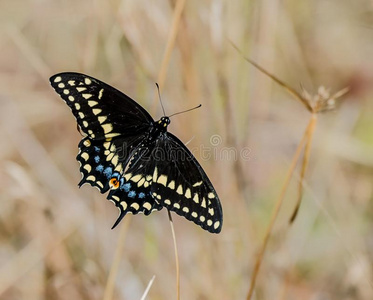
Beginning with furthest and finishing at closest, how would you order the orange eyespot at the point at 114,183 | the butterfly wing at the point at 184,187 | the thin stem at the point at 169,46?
the orange eyespot at the point at 114,183 < the butterfly wing at the point at 184,187 < the thin stem at the point at 169,46

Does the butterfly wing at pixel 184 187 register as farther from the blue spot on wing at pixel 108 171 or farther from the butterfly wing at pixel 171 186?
the blue spot on wing at pixel 108 171

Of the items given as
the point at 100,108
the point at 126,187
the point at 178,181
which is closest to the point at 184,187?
the point at 178,181

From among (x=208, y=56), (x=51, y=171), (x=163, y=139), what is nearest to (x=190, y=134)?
(x=163, y=139)

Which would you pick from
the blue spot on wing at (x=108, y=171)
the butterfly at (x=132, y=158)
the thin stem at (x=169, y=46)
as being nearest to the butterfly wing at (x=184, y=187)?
the butterfly at (x=132, y=158)

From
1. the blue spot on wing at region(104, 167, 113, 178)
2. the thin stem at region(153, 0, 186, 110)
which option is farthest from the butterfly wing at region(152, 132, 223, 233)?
the thin stem at region(153, 0, 186, 110)

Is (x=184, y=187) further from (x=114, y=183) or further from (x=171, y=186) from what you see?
(x=114, y=183)
